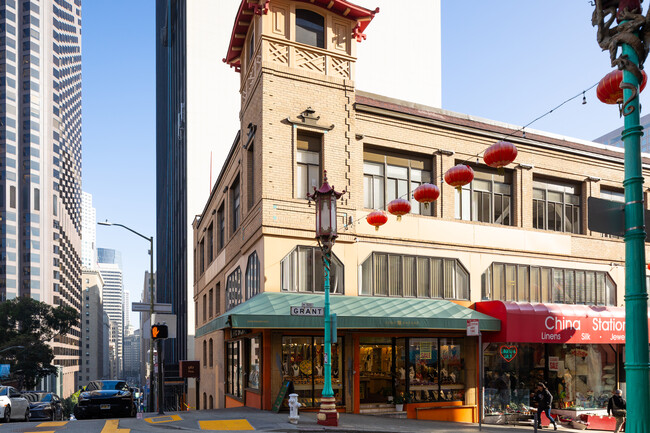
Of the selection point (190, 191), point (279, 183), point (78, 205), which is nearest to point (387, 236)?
point (279, 183)

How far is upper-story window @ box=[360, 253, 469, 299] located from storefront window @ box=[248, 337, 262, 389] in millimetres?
4388

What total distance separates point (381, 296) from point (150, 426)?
10237 millimetres

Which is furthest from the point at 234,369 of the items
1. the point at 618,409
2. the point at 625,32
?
the point at 625,32

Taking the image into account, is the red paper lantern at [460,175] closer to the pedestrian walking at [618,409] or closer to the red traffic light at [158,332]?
the pedestrian walking at [618,409]

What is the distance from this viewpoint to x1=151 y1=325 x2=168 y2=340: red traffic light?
1795 cm

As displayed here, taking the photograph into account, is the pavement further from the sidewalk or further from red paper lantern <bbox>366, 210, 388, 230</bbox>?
red paper lantern <bbox>366, 210, 388, 230</bbox>

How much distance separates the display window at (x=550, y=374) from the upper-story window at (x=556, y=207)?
17.8 ft

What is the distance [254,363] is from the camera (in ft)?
73.9

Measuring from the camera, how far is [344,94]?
23609 mm

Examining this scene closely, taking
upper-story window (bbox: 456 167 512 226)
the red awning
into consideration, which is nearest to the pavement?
the red awning

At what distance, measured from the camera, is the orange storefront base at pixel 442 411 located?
2250cm

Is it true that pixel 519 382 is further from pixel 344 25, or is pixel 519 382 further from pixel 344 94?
pixel 344 25

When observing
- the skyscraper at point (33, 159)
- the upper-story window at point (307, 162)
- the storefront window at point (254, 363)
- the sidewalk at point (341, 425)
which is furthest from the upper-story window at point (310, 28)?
the skyscraper at point (33, 159)

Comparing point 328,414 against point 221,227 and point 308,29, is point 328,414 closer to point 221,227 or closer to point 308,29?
point 308,29
